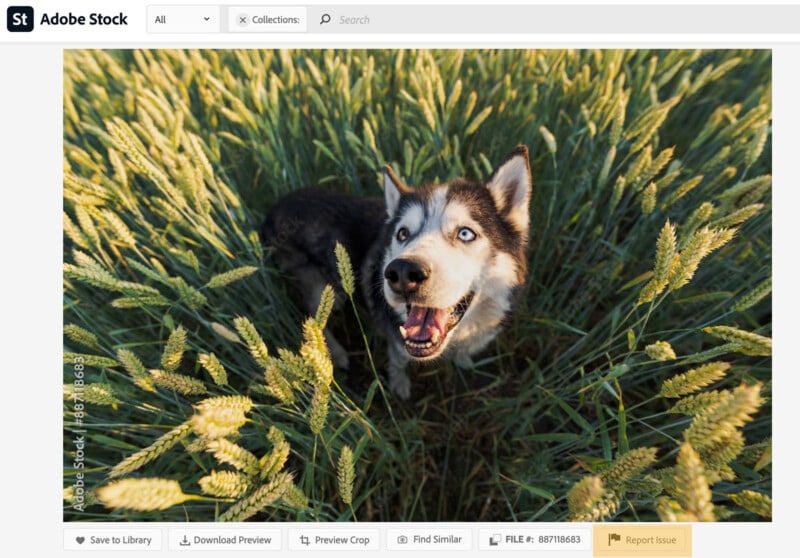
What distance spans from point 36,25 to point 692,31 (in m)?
2.94

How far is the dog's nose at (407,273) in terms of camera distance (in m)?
1.54

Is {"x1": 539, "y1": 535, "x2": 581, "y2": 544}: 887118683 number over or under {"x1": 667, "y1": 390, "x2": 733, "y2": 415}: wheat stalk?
under

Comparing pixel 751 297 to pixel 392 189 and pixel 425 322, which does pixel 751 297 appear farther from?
pixel 392 189

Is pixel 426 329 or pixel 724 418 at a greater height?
pixel 426 329

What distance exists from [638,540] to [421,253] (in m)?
1.35

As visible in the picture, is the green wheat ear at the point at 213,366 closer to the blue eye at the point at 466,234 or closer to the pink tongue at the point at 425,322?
the pink tongue at the point at 425,322

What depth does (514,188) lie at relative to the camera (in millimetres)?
1995

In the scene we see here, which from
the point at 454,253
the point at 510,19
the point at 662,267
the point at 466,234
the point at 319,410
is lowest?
the point at 319,410

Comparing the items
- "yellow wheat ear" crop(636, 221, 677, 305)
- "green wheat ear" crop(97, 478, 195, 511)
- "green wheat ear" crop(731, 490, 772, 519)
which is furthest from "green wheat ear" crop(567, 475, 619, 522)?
"green wheat ear" crop(97, 478, 195, 511)

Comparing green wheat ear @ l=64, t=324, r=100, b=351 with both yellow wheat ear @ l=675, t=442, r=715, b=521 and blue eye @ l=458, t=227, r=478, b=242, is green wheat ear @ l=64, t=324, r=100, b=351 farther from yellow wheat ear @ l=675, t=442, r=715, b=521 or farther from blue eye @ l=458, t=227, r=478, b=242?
yellow wheat ear @ l=675, t=442, r=715, b=521

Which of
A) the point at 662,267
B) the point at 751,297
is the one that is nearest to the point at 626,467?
the point at 662,267

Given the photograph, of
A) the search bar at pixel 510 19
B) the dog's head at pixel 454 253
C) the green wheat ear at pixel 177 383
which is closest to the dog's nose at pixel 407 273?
the dog's head at pixel 454 253

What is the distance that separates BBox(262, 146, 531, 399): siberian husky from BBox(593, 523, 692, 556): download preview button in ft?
3.02

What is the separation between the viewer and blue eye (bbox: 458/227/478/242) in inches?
73.7
